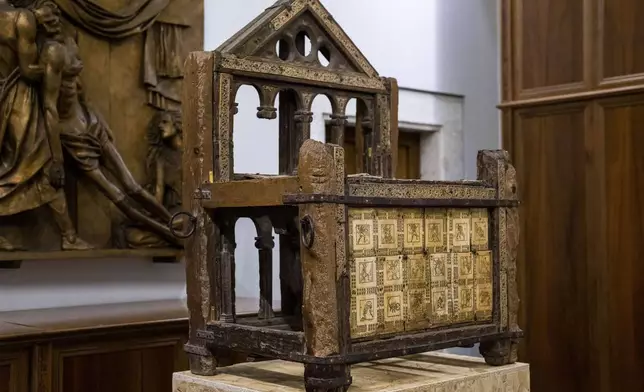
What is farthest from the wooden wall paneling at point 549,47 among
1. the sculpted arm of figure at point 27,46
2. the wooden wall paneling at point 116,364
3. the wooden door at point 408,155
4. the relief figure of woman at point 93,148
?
the sculpted arm of figure at point 27,46

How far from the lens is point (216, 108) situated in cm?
250

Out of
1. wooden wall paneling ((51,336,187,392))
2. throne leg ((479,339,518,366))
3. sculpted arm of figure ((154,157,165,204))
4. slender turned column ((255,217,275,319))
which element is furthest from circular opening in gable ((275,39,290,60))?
sculpted arm of figure ((154,157,165,204))

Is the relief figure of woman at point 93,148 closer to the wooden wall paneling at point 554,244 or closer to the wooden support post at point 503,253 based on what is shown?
the wooden wall paneling at point 554,244

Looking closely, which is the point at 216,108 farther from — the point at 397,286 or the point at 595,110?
the point at 595,110

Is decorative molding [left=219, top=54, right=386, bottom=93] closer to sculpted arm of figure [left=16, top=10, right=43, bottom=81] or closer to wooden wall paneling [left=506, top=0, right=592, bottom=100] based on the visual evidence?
sculpted arm of figure [left=16, top=10, right=43, bottom=81]

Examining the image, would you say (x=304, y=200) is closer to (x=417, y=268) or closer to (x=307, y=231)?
(x=307, y=231)

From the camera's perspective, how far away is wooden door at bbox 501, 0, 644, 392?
444 centimetres

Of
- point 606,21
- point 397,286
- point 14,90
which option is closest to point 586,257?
Answer: point 606,21

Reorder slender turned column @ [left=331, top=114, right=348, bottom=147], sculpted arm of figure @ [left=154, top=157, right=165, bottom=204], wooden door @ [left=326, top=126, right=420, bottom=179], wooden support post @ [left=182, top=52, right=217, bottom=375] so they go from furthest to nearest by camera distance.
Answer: wooden door @ [left=326, top=126, right=420, bottom=179]
sculpted arm of figure @ [left=154, top=157, right=165, bottom=204]
slender turned column @ [left=331, top=114, right=348, bottom=147]
wooden support post @ [left=182, top=52, right=217, bottom=375]

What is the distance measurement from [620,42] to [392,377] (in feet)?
8.90

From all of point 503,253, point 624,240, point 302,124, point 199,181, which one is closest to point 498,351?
point 503,253

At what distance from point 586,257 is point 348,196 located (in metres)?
2.69

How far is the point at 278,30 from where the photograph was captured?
2.61 metres

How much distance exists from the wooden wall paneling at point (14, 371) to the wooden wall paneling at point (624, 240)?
8.88 feet
